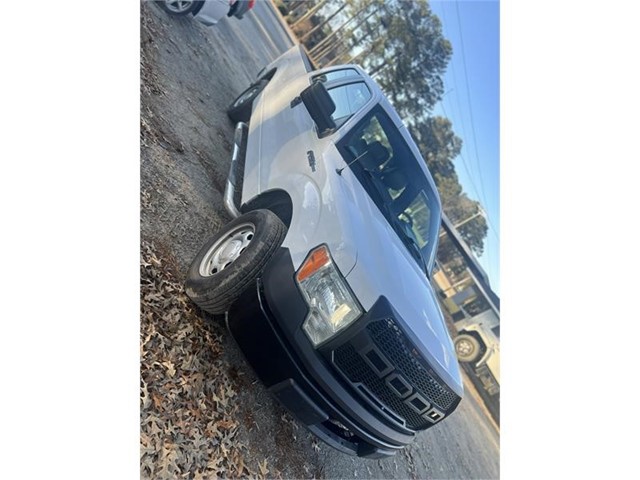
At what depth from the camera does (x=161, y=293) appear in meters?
2.21

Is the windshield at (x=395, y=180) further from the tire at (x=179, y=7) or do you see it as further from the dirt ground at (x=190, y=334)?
the tire at (x=179, y=7)

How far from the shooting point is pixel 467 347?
6723 millimetres

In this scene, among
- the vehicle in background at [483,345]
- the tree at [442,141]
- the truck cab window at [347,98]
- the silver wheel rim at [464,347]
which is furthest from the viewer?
the silver wheel rim at [464,347]

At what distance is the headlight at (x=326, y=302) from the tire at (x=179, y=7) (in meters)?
2.51

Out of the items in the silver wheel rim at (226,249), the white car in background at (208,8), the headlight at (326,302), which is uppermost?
the white car in background at (208,8)

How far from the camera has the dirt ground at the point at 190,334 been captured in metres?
1.96

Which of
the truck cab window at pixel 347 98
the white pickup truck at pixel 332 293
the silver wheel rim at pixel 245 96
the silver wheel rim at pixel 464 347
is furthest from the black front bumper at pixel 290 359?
the silver wheel rim at pixel 464 347

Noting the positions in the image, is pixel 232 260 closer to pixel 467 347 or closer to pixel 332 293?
pixel 332 293

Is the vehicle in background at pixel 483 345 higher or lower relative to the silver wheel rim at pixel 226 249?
lower

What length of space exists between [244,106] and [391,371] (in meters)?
2.69

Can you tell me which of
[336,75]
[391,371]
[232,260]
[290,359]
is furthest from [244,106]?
[391,371]
